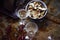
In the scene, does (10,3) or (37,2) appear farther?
(37,2)

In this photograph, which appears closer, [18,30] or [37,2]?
[18,30]

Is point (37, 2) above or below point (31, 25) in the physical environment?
above

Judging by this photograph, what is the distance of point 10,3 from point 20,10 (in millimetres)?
156

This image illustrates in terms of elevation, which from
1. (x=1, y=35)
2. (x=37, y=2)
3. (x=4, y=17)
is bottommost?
(x=1, y=35)

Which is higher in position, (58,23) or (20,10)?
(20,10)

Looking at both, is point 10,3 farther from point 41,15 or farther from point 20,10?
point 41,15

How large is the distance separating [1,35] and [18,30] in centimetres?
18

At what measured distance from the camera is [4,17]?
1.81 meters

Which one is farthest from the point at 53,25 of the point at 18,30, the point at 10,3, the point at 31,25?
the point at 10,3

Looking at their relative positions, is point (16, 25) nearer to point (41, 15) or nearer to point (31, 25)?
point (31, 25)

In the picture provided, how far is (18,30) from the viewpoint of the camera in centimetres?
175

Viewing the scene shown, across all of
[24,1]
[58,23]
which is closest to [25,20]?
[24,1]

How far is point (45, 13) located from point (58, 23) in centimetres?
17

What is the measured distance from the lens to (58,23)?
1.81 meters
